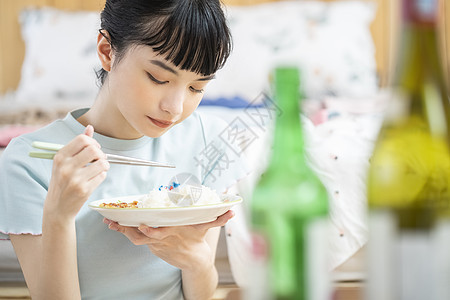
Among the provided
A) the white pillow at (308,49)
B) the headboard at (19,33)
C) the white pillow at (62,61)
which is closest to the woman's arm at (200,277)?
the white pillow at (308,49)

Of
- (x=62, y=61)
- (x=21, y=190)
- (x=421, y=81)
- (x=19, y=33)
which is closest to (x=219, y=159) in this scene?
(x=21, y=190)

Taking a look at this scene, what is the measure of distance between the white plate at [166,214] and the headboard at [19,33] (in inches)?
125

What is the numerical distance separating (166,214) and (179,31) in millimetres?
407

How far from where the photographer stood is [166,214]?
0.84 metres

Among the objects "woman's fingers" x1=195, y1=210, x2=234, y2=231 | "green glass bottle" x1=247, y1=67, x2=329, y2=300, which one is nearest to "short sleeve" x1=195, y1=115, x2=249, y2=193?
"woman's fingers" x1=195, y1=210, x2=234, y2=231

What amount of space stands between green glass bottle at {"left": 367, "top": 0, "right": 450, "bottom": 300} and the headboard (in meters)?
3.52

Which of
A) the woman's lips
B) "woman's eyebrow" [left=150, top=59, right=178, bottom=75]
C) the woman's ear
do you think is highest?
the woman's ear

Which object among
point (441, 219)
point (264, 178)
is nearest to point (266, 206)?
point (264, 178)

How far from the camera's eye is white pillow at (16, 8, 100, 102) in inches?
128

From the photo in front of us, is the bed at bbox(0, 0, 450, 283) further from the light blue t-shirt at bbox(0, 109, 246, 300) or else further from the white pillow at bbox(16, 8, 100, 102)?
the light blue t-shirt at bbox(0, 109, 246, 300)

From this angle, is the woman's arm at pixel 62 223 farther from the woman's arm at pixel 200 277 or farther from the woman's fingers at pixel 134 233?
the woman's arm at pixel 200 277

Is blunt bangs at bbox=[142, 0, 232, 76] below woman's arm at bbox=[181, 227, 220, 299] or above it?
above

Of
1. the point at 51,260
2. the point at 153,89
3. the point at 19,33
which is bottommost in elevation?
the point at 51,260

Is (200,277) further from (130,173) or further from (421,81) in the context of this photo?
(421,81)
